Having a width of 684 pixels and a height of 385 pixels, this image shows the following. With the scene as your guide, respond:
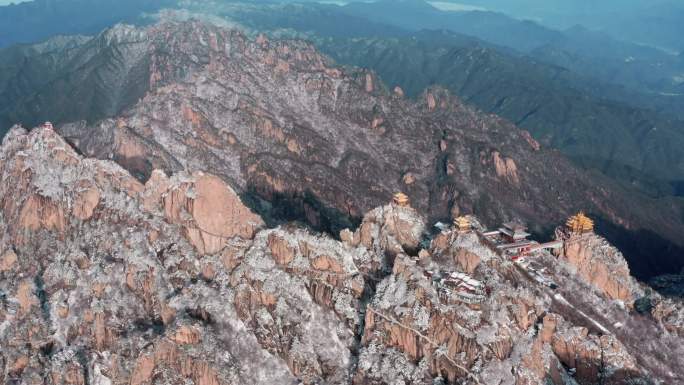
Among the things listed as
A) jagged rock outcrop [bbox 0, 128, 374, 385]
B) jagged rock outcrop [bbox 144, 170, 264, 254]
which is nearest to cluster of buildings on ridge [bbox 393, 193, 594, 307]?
jagged rock outcrop [bbox 0, 128, 374, 385]

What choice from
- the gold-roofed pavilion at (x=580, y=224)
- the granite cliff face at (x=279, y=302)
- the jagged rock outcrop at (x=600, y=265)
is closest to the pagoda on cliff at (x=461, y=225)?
the granite cliff face at (x=279, y=302)

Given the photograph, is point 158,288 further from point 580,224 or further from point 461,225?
point 580,224

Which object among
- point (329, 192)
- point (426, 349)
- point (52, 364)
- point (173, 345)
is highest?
point (426, 349)

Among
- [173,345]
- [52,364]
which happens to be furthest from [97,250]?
[173,345]

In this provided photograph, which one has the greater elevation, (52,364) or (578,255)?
(578,255)

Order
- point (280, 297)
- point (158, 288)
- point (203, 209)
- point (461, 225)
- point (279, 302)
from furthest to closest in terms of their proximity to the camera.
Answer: point (203, 209) → point (158, 288) → point (461, 225) → point (280, 297) → point (279, 302)

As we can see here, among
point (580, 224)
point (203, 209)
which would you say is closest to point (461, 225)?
point (580, 224)

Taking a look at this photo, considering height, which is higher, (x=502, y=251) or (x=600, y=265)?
(x=502, y=251)

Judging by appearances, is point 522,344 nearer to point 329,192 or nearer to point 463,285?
point 463,285
